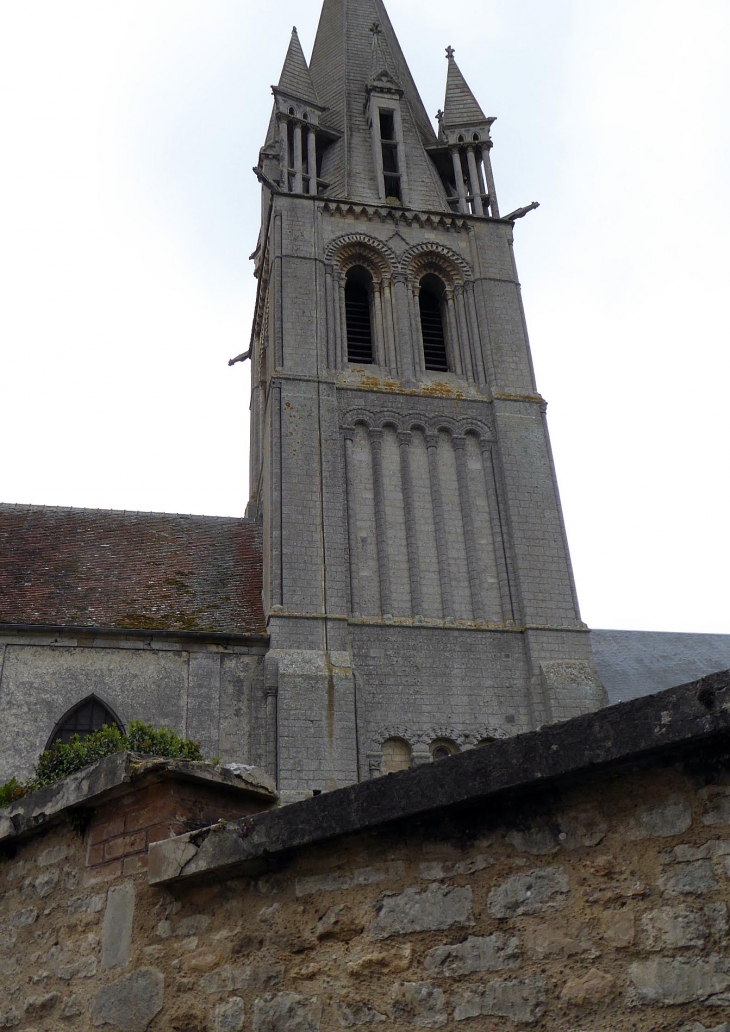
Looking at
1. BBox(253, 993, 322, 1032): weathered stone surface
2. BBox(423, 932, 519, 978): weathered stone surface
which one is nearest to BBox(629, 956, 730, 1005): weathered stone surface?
BBox(423, 932, 519, 978): weathered stone surface

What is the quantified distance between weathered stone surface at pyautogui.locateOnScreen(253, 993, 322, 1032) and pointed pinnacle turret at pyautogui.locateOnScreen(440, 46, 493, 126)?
24331 millimetres

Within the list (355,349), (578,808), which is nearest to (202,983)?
(578,808)

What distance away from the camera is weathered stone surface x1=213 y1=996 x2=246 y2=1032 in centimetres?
369

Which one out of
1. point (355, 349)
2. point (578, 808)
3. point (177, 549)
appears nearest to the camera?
point (578, 808)

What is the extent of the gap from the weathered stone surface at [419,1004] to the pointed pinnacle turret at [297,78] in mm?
23902

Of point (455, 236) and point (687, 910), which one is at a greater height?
point (455, 236)

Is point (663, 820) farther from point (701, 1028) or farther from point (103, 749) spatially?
point (103, 749)

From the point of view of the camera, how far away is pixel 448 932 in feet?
11.1

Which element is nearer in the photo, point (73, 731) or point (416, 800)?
point (416, 800)

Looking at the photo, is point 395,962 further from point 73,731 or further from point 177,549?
point 177,549

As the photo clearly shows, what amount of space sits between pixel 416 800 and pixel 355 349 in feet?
58.0

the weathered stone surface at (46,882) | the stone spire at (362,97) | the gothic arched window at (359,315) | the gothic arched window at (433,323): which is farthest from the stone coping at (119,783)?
the stone spire at (362,97)

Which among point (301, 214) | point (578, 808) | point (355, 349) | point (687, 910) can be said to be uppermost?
point (301, 214)

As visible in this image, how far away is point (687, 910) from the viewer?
2.95m
